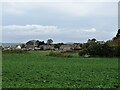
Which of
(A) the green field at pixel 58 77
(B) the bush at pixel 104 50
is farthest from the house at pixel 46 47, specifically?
(A) the green field at pixel 58 77

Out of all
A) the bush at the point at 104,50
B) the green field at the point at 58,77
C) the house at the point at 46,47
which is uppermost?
the house at the point at 46,47

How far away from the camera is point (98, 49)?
6644 cm

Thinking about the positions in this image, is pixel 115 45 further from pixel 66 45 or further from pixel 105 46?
pixel 66 45

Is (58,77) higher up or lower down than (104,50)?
lower down

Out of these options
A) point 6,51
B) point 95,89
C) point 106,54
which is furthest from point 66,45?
point 95,89

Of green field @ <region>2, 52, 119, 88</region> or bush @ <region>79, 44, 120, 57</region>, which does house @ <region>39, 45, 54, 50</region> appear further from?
green field @ <region>2, 52, 119, 88</region>

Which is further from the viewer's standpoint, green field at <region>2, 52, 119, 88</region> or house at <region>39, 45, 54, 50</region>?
house at <region>39, 45, 54, 50</region>

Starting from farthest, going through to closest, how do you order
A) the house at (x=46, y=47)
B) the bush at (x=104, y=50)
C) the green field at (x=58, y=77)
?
the house at (x=46, y=47) → the bush at (x=104, y=50) → the green field at (x=58, y=77)

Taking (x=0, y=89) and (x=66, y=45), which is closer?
(x=0, y=89)

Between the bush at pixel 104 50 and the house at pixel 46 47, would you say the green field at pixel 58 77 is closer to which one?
the bush at pixel 104 50

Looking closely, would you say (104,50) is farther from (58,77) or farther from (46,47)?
(58,77)

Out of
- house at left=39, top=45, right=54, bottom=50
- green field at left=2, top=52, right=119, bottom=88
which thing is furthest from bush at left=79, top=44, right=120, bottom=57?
house at left=39, top=45, right=54, bottom=50

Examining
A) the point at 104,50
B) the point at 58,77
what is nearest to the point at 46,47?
the point at 104,50

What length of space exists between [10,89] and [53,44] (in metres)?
97.8
